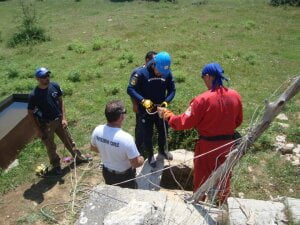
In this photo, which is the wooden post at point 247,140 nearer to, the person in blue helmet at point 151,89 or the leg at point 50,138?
the person in blue helmet at point 151,89

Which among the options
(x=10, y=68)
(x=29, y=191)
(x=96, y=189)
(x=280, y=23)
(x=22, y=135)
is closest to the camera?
(x=96, y=189)

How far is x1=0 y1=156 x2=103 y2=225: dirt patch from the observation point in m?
5.56

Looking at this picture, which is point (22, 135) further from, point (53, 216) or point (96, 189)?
point (96, 189)

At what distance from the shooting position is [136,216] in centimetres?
316

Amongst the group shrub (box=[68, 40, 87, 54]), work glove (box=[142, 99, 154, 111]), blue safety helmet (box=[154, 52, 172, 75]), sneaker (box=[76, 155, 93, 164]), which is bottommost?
sneaker (box=[76, 155, 93, 164])

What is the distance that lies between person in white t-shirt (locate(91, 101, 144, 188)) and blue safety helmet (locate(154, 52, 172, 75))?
4.20 feet

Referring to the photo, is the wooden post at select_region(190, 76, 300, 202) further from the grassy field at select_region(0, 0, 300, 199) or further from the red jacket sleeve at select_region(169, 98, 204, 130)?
the grassy field at select_region(0, 0, 300, 199)

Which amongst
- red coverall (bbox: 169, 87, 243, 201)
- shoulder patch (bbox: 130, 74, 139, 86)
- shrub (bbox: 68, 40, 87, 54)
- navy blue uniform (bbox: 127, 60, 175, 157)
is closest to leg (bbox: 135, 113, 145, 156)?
navy blue uniform (bbox: 127, 60, 175, 157)

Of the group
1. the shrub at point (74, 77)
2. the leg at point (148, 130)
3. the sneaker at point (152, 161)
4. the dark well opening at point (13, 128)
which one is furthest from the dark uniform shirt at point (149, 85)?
the shrub at point (74, 77)

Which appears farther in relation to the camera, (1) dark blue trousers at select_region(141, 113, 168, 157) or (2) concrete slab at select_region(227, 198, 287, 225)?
(1) dark blue trousers at select_region(141, 113, 168, 157)

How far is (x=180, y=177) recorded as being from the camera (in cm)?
653

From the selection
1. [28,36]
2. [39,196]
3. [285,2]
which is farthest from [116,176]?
[285,2]

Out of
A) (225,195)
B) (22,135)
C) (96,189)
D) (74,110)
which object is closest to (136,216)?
(96,189)

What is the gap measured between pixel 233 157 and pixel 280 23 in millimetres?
13790
